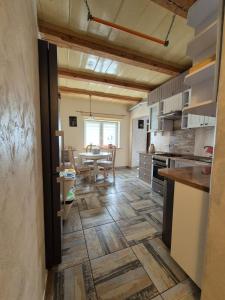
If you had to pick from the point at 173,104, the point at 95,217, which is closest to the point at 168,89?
the point at 173,104

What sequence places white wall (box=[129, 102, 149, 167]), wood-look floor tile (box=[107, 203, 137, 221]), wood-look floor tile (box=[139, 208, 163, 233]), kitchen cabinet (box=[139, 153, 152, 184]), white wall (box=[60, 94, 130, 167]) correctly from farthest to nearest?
white wall (box=[129, 102, 149, 167]) → white wall (box=[60, 94, 130, 167]) → kitchen cabinet (box=[139, 153, 152, 184]) → wood-look floor tile (box=[107, 203, 137, 221]) → wood-look floor tile (box=[139, 208, 163, 233])

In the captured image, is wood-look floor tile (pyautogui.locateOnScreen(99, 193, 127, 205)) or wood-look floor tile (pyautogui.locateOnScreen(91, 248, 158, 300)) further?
A: wood-look floor tile (pyautogui.locateOnScreen(99, 193, 127, 205))

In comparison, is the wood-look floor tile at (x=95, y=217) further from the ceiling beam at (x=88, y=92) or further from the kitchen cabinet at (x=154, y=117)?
the ceiling beam at (x=88, y=92)

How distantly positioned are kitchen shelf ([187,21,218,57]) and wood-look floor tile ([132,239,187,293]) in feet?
6.90

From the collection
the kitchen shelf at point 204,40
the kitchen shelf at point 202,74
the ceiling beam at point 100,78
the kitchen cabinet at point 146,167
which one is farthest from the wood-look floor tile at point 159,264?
the ceiling beam at point 100,78

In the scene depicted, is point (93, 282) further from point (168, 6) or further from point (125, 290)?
point (168, 6)

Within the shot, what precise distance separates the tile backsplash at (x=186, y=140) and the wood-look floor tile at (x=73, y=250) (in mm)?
2728

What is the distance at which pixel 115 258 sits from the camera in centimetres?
151

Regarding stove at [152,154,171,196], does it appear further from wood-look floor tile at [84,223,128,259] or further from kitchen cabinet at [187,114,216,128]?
wood-look floor tile at [84,223,128,259]

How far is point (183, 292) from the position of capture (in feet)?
3.90

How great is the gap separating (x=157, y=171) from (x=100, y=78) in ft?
8.24

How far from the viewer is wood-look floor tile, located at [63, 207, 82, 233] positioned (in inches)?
76.9

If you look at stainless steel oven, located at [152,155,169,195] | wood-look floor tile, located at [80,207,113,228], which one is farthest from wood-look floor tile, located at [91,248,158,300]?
stainless steel oven, located at [152,155,169,195]

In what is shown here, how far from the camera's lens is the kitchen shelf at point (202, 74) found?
1101 mm
